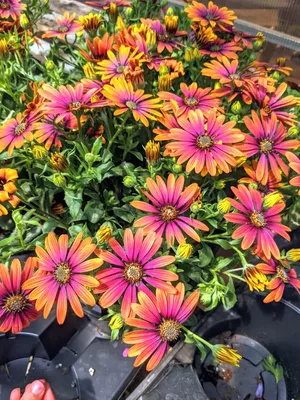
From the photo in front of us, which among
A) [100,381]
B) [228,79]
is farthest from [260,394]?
[228,79]

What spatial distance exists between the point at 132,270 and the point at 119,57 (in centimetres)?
52

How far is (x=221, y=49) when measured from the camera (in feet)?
3.47

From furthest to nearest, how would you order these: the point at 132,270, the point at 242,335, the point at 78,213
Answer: the point at 242,335 → the point at 78,213 → the point at 132,270

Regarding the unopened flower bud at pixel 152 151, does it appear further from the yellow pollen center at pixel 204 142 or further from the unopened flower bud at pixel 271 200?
the unopened flower bud at pixel 271 200

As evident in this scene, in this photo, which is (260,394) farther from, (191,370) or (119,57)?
(119,57)

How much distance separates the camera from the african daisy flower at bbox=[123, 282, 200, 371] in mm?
625

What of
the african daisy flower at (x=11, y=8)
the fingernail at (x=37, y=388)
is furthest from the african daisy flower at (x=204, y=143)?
the african daisy flower at (x=11, y=8)

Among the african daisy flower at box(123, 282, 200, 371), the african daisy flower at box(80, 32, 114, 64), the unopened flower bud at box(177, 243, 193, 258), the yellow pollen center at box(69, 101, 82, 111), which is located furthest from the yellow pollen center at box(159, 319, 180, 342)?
the african daisy flower at box(80, 32, 114, 64)

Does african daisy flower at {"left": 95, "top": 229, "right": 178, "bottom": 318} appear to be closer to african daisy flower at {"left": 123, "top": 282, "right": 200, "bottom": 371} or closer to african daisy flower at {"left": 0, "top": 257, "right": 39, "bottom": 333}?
african daisy flower at {"left": 123, "top": 282, "right": 200, "bottom": 371}

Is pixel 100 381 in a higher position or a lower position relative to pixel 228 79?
lower

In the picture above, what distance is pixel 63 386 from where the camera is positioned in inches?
38.4

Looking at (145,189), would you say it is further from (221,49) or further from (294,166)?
(221,49)

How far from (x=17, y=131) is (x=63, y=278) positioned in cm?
30

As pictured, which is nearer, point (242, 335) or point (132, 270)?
point (132, 270)
